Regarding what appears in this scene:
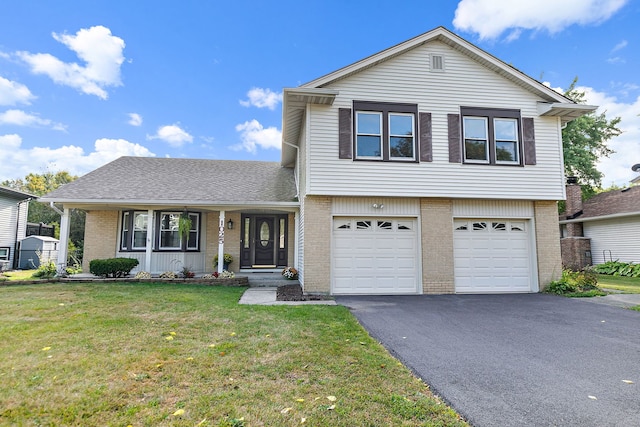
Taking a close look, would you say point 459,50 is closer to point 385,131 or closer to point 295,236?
point 385,131

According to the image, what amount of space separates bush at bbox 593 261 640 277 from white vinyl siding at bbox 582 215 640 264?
0.36m

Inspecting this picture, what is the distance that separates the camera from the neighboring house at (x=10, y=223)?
17.9 meters

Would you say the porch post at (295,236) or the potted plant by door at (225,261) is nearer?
the porch post at (295,236)

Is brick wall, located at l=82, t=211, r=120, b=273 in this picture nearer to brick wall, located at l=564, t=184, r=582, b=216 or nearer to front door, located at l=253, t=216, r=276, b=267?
front door, located at l=253, t=216, r=276, b=267

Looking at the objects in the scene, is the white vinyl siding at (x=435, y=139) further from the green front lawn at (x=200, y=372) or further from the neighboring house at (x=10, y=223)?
the neighboring house at (x=10, y=223)

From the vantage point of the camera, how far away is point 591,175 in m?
23.0

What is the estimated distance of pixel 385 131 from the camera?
31.8 feet

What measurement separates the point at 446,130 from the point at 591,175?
19.8 meters

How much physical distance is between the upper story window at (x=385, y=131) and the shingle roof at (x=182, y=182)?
146 inches

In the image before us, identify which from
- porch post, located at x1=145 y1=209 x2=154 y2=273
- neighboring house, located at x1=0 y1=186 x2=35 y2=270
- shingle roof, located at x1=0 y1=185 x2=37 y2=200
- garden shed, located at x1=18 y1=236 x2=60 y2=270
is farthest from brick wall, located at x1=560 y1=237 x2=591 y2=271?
neighboring house, located at x1=0 y1=186 x2=35 y2=270

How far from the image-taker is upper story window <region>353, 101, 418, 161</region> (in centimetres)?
963

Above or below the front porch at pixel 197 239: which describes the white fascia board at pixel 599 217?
above

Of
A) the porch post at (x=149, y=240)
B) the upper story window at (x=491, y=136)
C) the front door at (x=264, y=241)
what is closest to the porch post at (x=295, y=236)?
the front door at (x=264, y=241)

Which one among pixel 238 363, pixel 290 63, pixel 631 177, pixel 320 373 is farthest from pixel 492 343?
pixel 631 177
